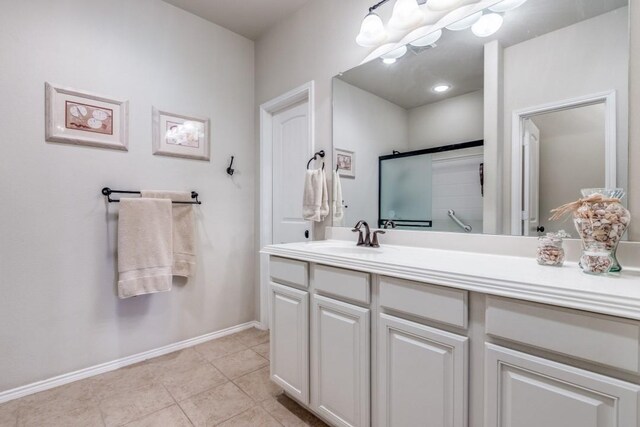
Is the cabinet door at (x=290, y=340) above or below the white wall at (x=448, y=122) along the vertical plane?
below

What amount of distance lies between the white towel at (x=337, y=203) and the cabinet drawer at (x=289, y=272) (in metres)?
0.57

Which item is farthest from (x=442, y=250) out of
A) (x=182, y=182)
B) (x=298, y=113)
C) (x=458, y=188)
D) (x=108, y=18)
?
(x=108, y=18)

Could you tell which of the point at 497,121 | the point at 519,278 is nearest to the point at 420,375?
the point at 519,278

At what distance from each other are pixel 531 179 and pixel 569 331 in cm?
74

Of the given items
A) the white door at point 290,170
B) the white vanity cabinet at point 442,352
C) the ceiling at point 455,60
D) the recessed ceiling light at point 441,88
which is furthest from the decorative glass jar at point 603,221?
the white door at point 290,170

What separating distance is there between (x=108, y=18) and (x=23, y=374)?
Result: 2.38m

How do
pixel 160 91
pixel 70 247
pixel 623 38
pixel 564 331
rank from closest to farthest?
pixel 564 331
pixel 623 38
pixel 70 247
pixel 160 91

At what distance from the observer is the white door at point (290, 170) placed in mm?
2488

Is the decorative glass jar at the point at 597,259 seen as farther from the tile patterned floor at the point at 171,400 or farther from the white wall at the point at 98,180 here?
the white wall at the point at 98,180

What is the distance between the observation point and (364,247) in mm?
1720

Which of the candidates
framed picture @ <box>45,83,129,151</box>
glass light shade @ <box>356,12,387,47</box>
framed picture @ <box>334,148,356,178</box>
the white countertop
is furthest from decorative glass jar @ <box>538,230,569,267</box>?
framed picture @ <box>45,83,129,151</box>

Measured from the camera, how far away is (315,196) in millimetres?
2049

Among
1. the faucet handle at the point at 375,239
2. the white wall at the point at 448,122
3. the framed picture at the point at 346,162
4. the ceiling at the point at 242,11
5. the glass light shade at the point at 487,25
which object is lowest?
the faucet handle at the point at 375,239

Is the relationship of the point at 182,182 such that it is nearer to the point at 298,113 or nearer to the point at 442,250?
the point at 298,113
